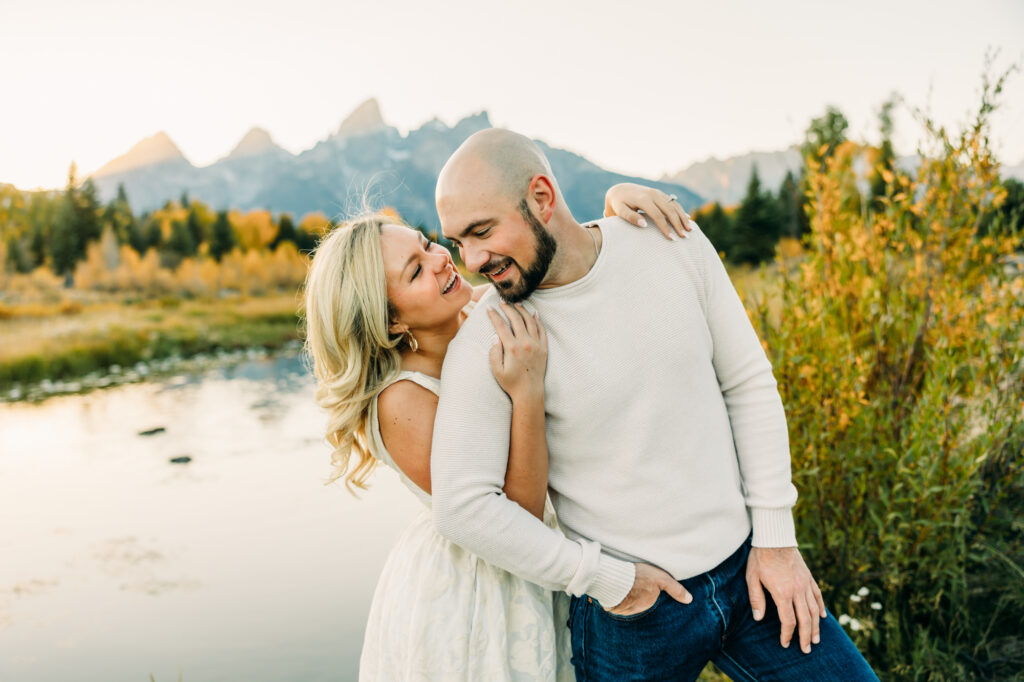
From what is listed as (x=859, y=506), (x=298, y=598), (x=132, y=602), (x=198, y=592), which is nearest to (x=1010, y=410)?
(x=859, y=506)

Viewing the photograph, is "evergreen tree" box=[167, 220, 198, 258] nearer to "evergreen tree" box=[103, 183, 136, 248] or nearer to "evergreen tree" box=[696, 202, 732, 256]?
"evergreen tree" box=[103, 183, 136, 248]

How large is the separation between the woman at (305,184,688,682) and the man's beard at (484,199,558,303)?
0.05 m

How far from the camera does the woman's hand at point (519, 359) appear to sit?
1.67 metres

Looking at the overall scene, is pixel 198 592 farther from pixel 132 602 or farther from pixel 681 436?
pixel 681 436

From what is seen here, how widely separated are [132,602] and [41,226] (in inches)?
1997

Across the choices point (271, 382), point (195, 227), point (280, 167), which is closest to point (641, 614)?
point (271, 382)

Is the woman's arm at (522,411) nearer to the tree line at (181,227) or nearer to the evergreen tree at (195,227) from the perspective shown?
the tree line at (181,227)

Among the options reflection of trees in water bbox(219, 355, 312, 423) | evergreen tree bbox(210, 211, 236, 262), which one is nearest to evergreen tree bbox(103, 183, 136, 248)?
evergreen tree bbox(210, 211, 236, 262)

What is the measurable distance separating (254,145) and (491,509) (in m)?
207

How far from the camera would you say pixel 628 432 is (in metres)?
1.74

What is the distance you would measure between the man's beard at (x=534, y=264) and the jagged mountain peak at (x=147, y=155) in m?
194

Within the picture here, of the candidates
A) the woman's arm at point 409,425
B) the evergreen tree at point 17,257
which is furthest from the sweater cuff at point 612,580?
the evergreen tree at point 17,257

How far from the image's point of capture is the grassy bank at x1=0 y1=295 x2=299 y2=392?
18297 mm

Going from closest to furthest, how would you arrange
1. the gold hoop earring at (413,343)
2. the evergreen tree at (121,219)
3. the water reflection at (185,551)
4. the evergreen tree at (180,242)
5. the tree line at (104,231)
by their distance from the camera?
the gold hoop earring at (413,343)
the water reflection at (185,551)
the tree line at (104,231)
the evergreen tree at (121,219)
the evergreen tree at (180,242)
